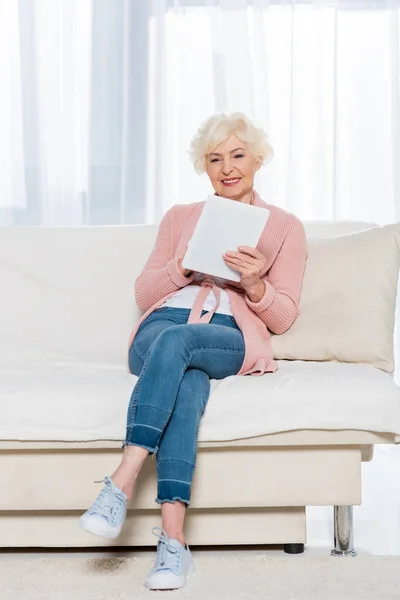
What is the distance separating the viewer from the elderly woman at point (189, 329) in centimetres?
188

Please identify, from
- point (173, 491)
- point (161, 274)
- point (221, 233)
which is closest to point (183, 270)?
point (161, 274)

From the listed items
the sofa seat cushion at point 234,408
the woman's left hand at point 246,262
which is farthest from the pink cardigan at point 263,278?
the sofa seat cushion at point 234,408

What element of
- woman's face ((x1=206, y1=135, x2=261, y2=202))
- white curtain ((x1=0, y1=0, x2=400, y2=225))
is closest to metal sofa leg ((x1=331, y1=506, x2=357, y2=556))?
woman's face ((x1=206, y1=135, x2=261, y2=202))

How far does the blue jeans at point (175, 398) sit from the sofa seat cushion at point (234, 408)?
2.5 inches

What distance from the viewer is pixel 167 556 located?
1857 mm

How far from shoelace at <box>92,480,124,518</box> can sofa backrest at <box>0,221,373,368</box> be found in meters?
0.68

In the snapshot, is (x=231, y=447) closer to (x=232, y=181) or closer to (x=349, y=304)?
(x=349, y=304)

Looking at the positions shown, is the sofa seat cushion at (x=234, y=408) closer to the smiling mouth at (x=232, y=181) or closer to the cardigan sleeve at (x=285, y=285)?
the cardigan sleeve at (x=285, y=285)

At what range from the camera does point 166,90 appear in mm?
3625

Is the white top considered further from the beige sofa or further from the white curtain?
the white curtain

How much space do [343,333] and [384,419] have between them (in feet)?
1.32

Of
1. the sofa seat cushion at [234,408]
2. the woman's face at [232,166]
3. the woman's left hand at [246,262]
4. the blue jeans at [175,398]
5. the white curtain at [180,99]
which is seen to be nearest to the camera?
the blue jeans at [175,398]

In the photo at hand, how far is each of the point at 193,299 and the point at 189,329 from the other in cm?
28

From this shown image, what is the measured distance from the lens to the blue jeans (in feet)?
6.18
